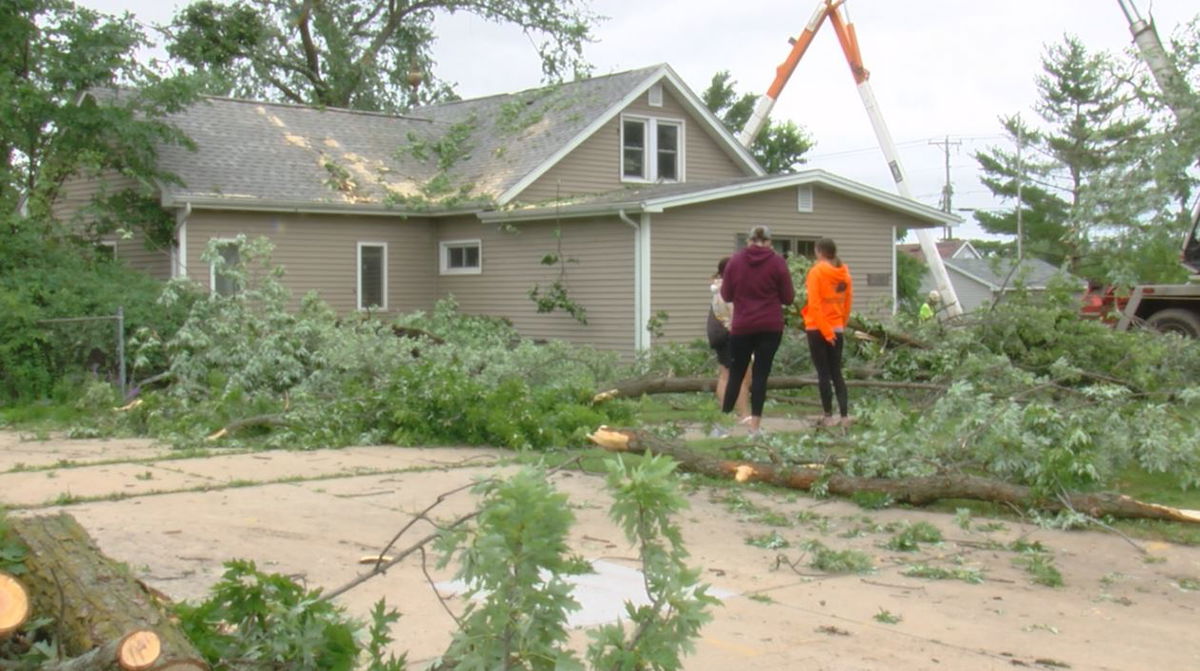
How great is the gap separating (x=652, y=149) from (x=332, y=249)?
20.9 feet

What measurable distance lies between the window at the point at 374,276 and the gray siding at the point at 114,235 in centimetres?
336

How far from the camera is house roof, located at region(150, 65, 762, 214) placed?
21609mm

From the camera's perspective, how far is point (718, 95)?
5469cm

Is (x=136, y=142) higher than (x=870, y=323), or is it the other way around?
(x=136, y=142)

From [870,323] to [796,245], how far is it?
291 inches

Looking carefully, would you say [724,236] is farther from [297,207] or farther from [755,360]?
[755,360]

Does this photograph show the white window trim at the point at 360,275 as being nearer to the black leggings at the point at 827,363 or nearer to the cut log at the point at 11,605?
the black leggings at the point at 827,363

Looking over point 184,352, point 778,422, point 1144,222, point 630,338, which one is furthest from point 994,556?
point 1144,222

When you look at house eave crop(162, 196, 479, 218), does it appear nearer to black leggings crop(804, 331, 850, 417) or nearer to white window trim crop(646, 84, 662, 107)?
white window trim crop(646, 84, 662, 107)

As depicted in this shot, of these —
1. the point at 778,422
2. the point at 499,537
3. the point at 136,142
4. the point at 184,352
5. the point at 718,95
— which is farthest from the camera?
the point at 718,95

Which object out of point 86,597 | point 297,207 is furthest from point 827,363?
point 297,207

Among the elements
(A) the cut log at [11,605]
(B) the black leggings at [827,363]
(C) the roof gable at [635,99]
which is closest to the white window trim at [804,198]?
(C) the roof gable at [635,99]

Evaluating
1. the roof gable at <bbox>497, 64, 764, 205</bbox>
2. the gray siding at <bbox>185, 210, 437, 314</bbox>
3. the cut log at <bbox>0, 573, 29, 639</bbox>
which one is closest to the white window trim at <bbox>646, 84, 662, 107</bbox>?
the roof gable at <bbox>497, 64, 764, 205</bbox>

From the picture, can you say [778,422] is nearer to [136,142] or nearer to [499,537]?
[499,537]
